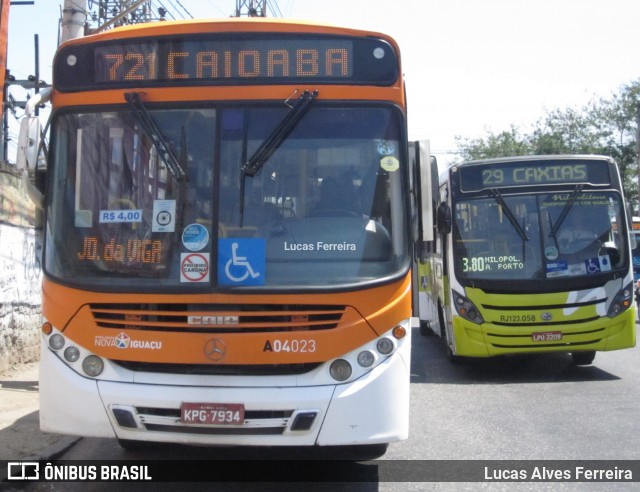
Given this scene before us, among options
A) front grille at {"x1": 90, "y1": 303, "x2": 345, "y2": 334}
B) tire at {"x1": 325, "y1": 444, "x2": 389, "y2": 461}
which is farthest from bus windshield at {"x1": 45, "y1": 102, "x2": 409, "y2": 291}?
tire at {"x1": 325, "y1": 444, "x2": 389, "y2": 461}

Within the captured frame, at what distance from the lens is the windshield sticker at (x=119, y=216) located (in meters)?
5.69

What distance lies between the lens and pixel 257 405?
208 inches

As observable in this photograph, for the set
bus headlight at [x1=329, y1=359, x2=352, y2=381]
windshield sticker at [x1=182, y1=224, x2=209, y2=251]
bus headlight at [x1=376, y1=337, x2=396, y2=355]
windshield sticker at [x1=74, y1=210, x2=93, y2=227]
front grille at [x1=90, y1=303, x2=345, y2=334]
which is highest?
windshield sticker at [x1=74, y1=210, x2=93, y2=227]

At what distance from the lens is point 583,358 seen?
11.9 metres

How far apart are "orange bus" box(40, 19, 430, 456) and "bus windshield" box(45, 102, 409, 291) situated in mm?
11

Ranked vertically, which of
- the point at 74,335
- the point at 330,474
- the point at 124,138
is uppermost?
the point at 124,138

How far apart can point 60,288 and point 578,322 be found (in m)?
7.31

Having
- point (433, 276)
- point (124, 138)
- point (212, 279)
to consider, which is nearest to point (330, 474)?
point (212, 279)

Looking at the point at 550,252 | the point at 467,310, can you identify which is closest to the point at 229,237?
the point at 467,310

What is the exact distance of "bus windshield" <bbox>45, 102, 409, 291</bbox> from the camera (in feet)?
18.2

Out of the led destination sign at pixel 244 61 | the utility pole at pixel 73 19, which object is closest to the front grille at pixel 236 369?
the led destination sign at pixel 244 61

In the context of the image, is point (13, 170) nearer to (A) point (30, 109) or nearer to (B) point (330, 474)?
(A) point (30, 109)

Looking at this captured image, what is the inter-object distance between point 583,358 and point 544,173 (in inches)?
109

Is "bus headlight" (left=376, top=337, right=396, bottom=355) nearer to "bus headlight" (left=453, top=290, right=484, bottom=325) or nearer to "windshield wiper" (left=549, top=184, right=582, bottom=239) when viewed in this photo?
"bus headlight" (left=453, top=290, right=484, bottom=325)
